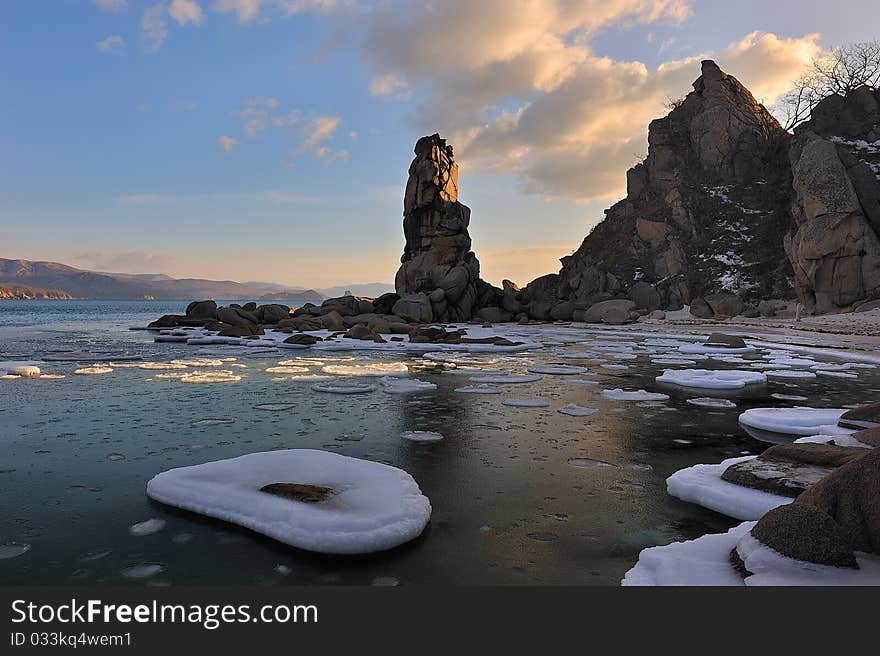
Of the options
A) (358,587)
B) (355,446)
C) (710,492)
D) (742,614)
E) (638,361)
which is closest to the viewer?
(742,614)

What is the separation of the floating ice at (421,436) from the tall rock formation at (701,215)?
36.2 m

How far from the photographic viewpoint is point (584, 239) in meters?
57.0

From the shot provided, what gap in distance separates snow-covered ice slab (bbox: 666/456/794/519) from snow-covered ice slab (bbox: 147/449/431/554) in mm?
2225

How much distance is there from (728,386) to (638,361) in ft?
17.3

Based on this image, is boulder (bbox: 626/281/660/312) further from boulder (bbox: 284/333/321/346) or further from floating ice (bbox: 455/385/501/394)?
floating ice (bbox: 455/385/501/394)

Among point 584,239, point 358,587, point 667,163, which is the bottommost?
point 358,587

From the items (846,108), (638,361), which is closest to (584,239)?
(846,108)

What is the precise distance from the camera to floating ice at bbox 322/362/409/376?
12.5 m

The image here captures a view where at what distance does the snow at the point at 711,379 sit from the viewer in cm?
1048

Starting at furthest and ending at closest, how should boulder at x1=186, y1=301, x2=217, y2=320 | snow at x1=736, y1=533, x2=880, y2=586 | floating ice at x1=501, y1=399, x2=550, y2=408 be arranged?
boulder at x1=186, y1=301, x2=217, y2=320 → floating ice at x1=501, y1=399, x2=550, y2=408 → snow at x1=736, y1=533, x2=880, y2=586

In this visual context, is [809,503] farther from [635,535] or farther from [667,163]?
[667,163]

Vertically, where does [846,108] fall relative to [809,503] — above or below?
above

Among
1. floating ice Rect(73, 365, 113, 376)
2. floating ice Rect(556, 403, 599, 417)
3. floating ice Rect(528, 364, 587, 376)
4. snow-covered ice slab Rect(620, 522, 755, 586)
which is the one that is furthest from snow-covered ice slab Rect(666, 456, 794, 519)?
floating ice Rect(73, 365, 113, 376)

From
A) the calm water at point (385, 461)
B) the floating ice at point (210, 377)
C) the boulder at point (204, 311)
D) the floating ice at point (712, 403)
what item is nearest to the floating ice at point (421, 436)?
the calm water at point (385, 461)
